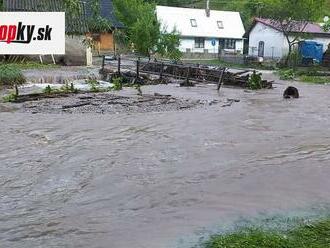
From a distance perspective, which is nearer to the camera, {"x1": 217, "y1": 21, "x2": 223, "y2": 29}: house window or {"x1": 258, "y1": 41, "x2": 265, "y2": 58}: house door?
{"x1": 258, "y1": 41, "x2": 265, "y2": 58}: house door

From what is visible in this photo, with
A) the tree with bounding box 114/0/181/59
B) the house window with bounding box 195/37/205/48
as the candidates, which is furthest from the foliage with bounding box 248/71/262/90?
the house window with bounding box 195/37/205/48

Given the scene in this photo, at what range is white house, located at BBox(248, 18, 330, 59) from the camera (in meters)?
54.7

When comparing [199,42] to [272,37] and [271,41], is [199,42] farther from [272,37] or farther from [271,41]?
[272,37]

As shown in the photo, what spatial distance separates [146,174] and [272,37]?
48079mm

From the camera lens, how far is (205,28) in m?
70.2

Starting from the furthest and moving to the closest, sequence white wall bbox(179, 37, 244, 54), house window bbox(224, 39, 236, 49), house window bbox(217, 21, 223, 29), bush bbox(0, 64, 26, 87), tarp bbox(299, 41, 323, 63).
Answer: house window bbox(224, 39, 236, 49), house window bbox(217, 21, 223, 29), white wall bbox(179, 37, 244, 54), tarp bbox(299, 41, 323, 63), bush bbox(0, 64, 26, 87)

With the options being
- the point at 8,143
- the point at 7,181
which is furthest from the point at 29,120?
the point at 7,181

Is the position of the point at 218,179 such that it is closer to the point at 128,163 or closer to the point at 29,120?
the point at 128,163

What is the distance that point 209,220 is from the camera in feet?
25.5

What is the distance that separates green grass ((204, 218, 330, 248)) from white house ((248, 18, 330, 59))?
157 feet

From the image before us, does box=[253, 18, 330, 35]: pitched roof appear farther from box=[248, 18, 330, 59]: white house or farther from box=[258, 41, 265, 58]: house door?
box=[258, 41, 265, 58]: house door

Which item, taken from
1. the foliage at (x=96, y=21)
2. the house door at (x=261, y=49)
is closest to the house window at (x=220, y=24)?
the house door at (x=261, y=49)

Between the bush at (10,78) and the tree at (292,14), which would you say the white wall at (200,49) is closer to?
the tree at (292,14)

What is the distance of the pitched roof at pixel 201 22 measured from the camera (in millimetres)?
68125
